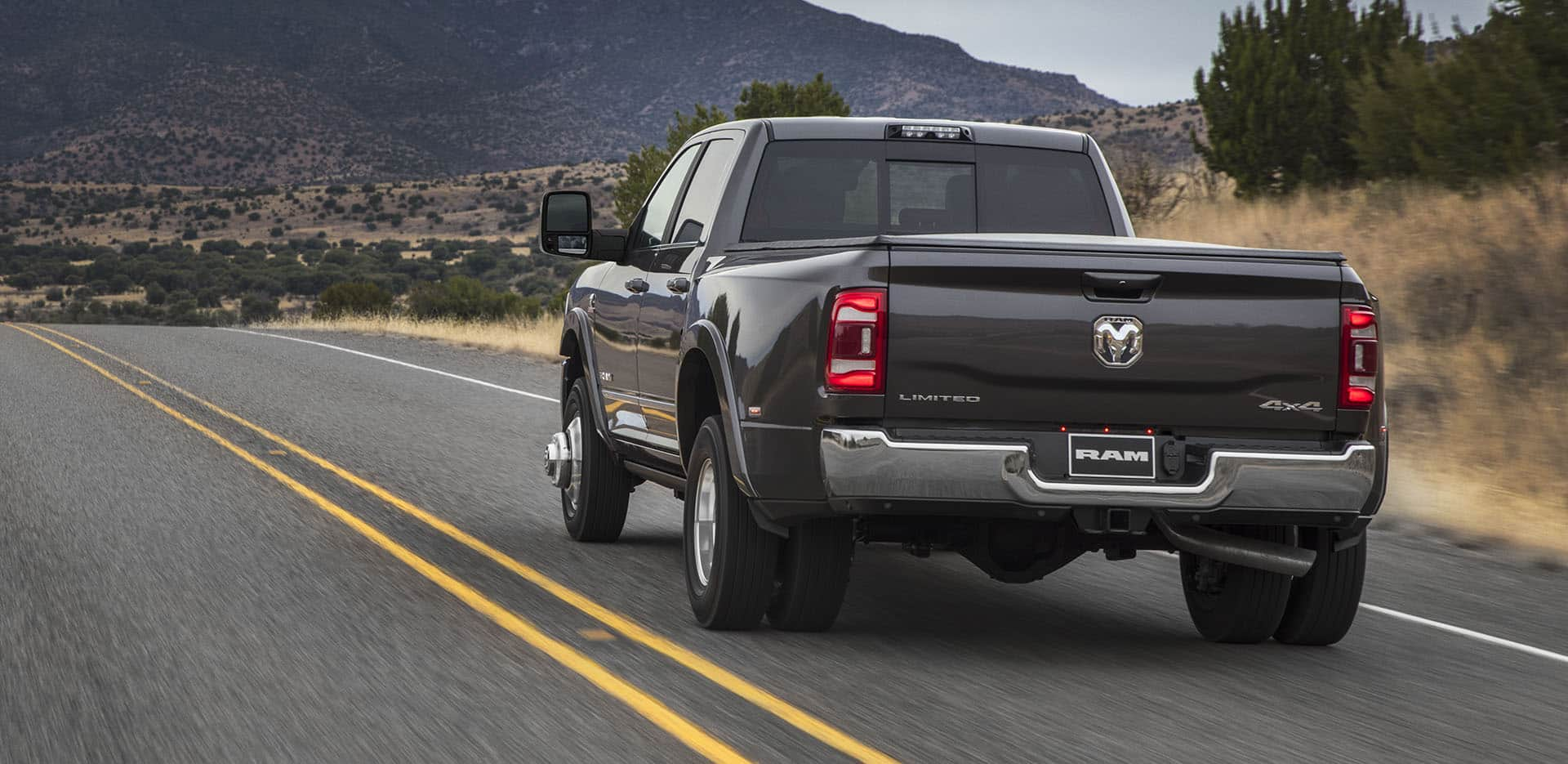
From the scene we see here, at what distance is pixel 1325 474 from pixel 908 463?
1448mm

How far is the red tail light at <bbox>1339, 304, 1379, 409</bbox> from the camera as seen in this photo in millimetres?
6258

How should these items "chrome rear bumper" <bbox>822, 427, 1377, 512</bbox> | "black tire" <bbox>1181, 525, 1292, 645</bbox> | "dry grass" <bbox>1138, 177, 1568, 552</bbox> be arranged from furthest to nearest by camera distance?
"dry grass" <bbox>1138, 177, 1568, 552</bbox>, "black tire" <bbox>1181, 525, 1292, 645</bbox>, "chrome rear bumper" <bbox>822, 427, 1377, 512</bbox>

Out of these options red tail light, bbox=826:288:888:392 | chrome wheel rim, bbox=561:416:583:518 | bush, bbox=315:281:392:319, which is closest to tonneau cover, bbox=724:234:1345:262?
Result: red tail light, bbox=826:288:888:392

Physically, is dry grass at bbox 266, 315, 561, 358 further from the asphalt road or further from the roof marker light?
the roof marker light

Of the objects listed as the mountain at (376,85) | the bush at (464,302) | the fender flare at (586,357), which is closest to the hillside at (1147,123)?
the mountain at (376,85)

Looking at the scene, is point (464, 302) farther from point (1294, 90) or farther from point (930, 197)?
point (930, 197)

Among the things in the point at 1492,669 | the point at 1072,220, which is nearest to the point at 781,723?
the point at 1492,669

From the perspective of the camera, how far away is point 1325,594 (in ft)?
22.9

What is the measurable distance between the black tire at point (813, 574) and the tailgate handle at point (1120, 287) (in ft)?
4.17

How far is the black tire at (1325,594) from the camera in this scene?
6.88 m

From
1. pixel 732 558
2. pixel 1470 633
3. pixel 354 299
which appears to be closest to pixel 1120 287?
pixel 732 558

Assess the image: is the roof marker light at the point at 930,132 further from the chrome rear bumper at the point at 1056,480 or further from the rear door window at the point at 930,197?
the chrome rear bumper at the point at 1056,480

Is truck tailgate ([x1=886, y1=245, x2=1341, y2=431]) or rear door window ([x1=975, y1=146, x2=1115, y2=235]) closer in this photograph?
truck tailgate ([x1=886, y1=245, x2=1341, y2=431])

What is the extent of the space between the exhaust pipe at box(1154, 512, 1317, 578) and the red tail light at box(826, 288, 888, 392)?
3.78ft
